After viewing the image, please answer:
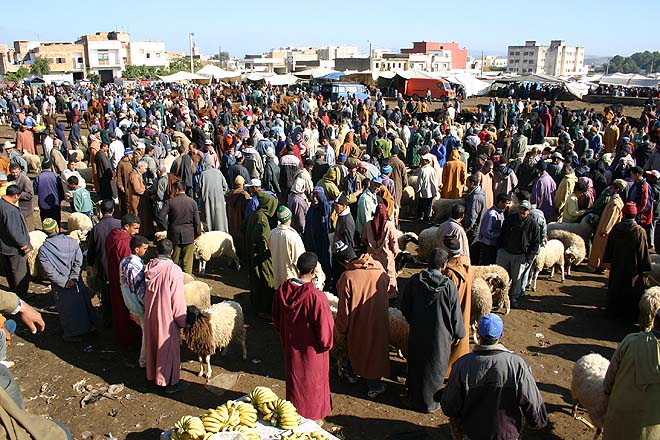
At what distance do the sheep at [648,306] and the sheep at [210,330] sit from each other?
4.73 metres

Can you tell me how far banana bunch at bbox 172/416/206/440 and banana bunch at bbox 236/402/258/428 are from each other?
0.97 feet

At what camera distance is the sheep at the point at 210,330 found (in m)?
5.25

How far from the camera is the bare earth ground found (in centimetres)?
462

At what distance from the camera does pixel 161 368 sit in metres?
4.99

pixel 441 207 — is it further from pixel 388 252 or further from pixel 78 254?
pixel 78 254

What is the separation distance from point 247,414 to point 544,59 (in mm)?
146679

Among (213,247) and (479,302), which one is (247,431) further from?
(213,247)

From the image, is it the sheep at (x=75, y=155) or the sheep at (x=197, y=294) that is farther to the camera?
the sheep at (x=75, y=155)

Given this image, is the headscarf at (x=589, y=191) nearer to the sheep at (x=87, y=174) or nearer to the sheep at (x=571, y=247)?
the sheep at (x=571, y=247)

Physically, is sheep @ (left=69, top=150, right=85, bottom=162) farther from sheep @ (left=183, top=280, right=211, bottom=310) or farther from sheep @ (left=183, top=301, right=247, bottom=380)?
sheep @ (left=183, top=301, right=247, bottom=380)

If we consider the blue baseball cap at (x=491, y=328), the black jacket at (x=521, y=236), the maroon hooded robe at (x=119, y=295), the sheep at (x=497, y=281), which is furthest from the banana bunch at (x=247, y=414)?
the black jacket at (x=521, y=236)

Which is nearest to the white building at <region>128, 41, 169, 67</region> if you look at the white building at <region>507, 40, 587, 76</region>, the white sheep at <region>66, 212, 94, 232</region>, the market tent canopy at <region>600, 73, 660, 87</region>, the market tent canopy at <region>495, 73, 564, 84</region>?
the market tent canopy at <region>495, 73, 564, 84</region>

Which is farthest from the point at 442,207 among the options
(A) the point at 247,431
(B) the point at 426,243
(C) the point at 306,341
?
(A) the point at 247,431

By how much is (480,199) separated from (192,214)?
14.0ft
